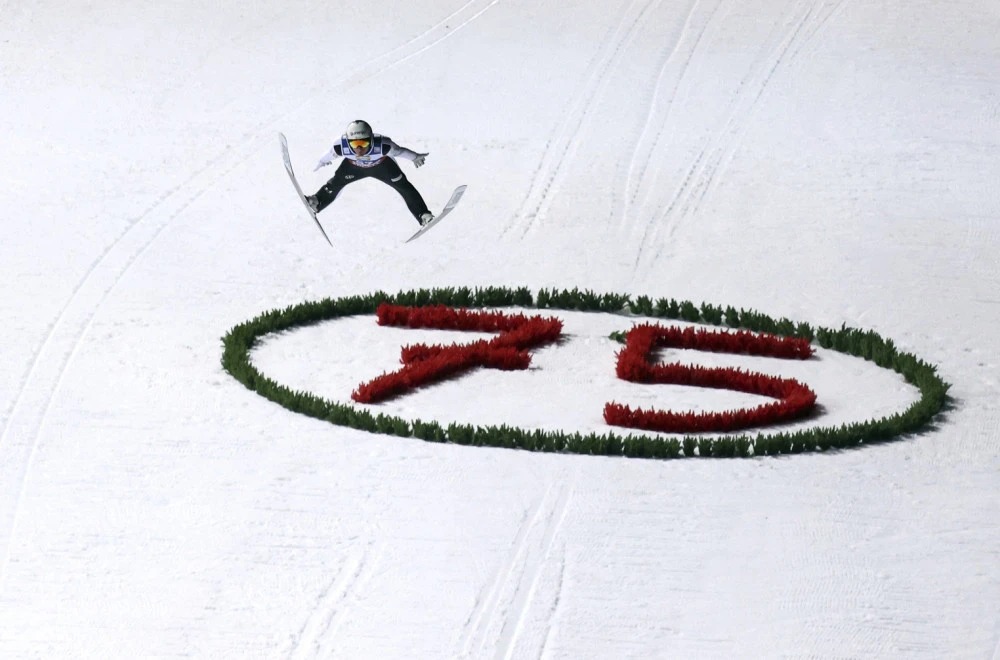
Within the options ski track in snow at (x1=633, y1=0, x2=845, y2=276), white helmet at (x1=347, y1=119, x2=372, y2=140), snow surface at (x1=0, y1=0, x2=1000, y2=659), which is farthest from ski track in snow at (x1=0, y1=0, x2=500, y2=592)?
ski track in snow at (x1=633, y1=0, x2=845, y2=276)

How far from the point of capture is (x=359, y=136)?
47.8 feet

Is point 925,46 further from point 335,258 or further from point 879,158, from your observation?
point 335,258

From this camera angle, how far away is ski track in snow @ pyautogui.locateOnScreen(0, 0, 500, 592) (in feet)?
42.8

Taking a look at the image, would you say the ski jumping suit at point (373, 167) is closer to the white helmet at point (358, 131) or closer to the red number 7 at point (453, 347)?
the white helmet at point (358, 131)

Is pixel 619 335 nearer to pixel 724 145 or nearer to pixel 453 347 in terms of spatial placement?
pixel 453 347

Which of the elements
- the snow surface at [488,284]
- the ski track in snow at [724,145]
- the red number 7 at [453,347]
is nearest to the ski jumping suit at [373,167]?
the red number 7 at [453,347]

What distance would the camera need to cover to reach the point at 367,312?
16.6 m

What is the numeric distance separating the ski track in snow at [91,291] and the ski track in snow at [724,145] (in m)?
4.03

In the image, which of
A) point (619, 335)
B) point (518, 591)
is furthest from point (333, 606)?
point (619, 335)

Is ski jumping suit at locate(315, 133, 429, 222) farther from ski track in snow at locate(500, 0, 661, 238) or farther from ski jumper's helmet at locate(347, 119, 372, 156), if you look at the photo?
ski track in snow at locate(500, 0, 661, 238)

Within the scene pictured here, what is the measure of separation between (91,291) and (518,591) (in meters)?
6.96

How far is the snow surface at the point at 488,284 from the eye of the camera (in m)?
11.2

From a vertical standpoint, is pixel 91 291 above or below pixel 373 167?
below

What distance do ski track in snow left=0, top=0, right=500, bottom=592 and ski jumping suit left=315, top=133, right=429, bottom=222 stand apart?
7.74 ft
